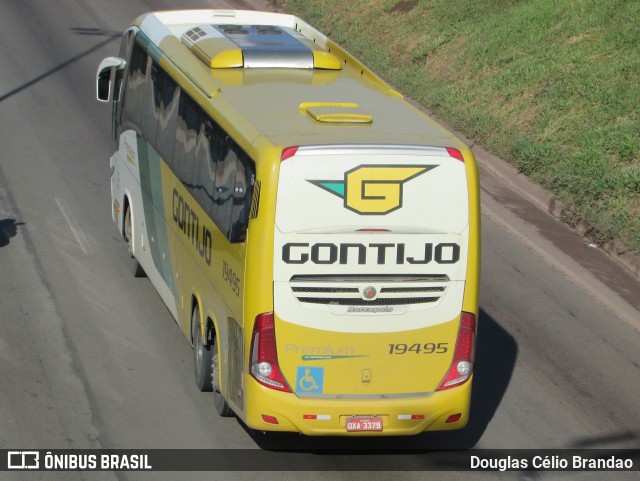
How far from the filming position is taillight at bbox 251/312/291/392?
1007 centimetres

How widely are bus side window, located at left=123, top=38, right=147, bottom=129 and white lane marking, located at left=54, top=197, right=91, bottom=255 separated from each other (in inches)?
75.3

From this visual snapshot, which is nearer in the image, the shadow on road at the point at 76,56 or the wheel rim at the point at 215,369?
the wheel rim at the point at 215,369

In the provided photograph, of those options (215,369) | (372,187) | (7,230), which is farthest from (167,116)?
(7,230)

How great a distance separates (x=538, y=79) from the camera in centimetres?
2234

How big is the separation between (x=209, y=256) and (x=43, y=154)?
9.18m

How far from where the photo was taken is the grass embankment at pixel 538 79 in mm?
18922

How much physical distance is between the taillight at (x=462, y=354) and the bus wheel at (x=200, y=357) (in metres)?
2.66

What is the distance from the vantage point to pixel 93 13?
101 ft

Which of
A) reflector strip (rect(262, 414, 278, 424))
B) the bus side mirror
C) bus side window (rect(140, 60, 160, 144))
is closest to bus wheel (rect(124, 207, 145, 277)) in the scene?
bus side window (rect(140, 60, 160, 144))

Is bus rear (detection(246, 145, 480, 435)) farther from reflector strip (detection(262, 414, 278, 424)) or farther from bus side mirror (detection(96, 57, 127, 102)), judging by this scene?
bus side mirror (detection(96, 57, 127, 102))

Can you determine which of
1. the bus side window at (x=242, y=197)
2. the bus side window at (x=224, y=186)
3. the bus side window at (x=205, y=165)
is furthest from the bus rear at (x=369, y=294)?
the bus side window at (x=205, y=165)

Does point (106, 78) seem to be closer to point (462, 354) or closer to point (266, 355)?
point (266, 355)

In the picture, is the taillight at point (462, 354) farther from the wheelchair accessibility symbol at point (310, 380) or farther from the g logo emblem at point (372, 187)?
the g logo emblem at point (372, 187)

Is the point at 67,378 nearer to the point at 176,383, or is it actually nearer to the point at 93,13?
the point at 176,383
